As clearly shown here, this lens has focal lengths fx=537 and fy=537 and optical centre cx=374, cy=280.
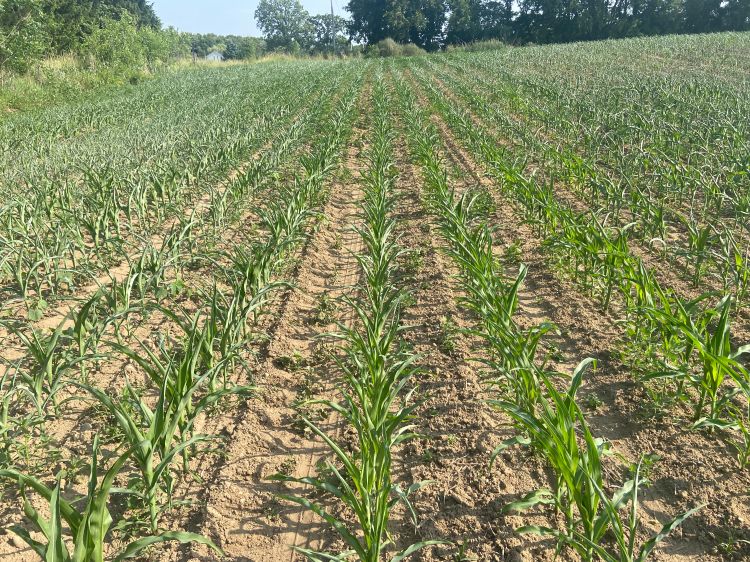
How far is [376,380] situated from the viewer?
2795 millimetres

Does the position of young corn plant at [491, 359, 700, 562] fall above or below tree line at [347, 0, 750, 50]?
below

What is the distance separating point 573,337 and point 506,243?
1.96 m

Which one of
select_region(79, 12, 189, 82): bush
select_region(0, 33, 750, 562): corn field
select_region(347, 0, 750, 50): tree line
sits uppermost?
select_region(347, 0, 750, 50): tree line

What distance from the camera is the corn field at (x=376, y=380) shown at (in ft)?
7.29

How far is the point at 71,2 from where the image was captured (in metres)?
38.6

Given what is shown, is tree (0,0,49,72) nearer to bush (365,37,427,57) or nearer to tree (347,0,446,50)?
bush (365,37,427,57)

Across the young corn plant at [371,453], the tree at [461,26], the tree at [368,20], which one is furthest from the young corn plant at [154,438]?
the tree at [368,20]

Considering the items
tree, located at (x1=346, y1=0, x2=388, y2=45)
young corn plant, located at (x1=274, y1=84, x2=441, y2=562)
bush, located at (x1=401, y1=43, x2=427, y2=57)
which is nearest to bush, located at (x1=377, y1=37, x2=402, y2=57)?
bush, located at (x1=401, y1=43, x2=427, y2=57)

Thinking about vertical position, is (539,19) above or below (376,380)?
above

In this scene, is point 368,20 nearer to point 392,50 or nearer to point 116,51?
point 392,50

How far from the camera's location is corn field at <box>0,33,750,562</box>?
2.22 meters

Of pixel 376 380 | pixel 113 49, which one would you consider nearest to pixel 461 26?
pixel 113 49

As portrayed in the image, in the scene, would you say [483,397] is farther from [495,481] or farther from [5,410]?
[5,410]

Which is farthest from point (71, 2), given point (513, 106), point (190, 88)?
point (513, 106)
